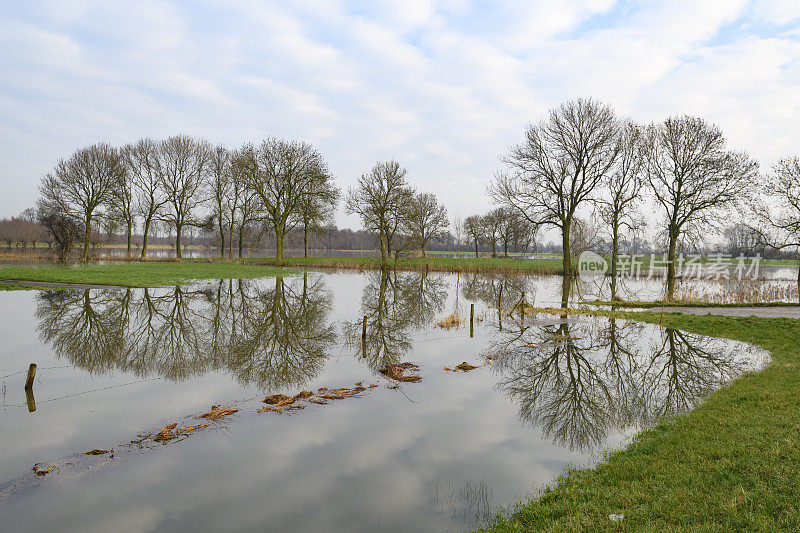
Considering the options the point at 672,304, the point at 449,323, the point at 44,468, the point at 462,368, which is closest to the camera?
the point at 44,468

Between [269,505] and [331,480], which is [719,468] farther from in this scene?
[269,505]

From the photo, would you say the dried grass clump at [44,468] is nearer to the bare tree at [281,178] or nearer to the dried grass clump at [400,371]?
the dried grass clump at [400,371]

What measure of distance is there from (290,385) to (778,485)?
9475 mm

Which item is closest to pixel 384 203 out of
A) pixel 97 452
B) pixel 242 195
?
pixel 242 195

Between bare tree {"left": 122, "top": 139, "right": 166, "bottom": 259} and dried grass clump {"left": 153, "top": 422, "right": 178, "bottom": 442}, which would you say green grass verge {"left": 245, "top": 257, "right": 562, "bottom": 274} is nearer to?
bare tree {"left": 122, "top": 139, "right": 166, "bottom": 259}

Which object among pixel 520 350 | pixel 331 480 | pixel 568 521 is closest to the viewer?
pixel 568 521

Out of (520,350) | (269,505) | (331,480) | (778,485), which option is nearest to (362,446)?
(331,480)

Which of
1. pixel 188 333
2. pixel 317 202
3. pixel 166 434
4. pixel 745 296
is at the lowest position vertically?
pixel 166 434

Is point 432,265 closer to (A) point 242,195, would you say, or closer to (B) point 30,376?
(A) point 242,195

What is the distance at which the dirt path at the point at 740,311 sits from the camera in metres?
19.9

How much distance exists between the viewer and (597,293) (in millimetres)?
31547

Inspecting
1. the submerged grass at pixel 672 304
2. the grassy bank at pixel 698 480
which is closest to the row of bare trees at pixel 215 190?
the submerged grass at pixel 672 304

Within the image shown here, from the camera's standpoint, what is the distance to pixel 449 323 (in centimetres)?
1923

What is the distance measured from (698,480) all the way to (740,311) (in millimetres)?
20974
